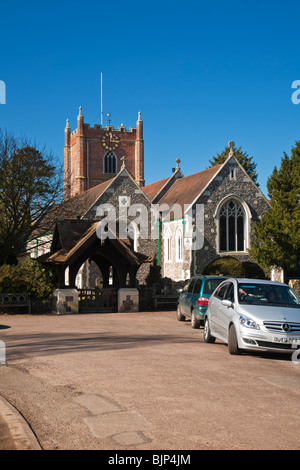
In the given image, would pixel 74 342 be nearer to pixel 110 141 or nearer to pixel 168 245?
pixel 168 245

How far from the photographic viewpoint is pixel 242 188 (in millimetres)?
37094

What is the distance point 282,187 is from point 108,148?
3820cm

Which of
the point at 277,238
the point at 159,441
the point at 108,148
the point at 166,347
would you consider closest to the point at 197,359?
the point at 166,347

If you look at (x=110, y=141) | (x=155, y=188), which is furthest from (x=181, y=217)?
(x=110, y=141)

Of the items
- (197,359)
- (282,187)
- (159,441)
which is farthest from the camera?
(282,187)

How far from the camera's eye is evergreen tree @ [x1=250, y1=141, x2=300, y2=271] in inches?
1294

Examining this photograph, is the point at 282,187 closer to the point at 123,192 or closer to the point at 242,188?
the point at 242,188

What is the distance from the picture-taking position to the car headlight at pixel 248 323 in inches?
432

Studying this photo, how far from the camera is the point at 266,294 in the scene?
40.9 feet

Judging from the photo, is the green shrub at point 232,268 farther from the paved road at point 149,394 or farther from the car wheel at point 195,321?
the paved road at point 149,394

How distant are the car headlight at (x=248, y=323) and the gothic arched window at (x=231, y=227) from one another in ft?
82.8

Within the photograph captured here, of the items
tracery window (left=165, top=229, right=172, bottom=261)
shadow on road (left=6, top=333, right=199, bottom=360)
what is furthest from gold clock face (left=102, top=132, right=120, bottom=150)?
shadow on road (left=6, top=333, right=199, bottom=360)

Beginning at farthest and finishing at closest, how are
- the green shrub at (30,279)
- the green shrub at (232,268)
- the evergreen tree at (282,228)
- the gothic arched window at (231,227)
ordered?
the gothic arched window at (231,227) → the green shrub at (232,268) → the evergreen tree at (282,228) → the green shrub at (30,279)

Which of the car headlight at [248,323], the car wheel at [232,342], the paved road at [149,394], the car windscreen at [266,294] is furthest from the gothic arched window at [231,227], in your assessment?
the car headlight at [248,323]
